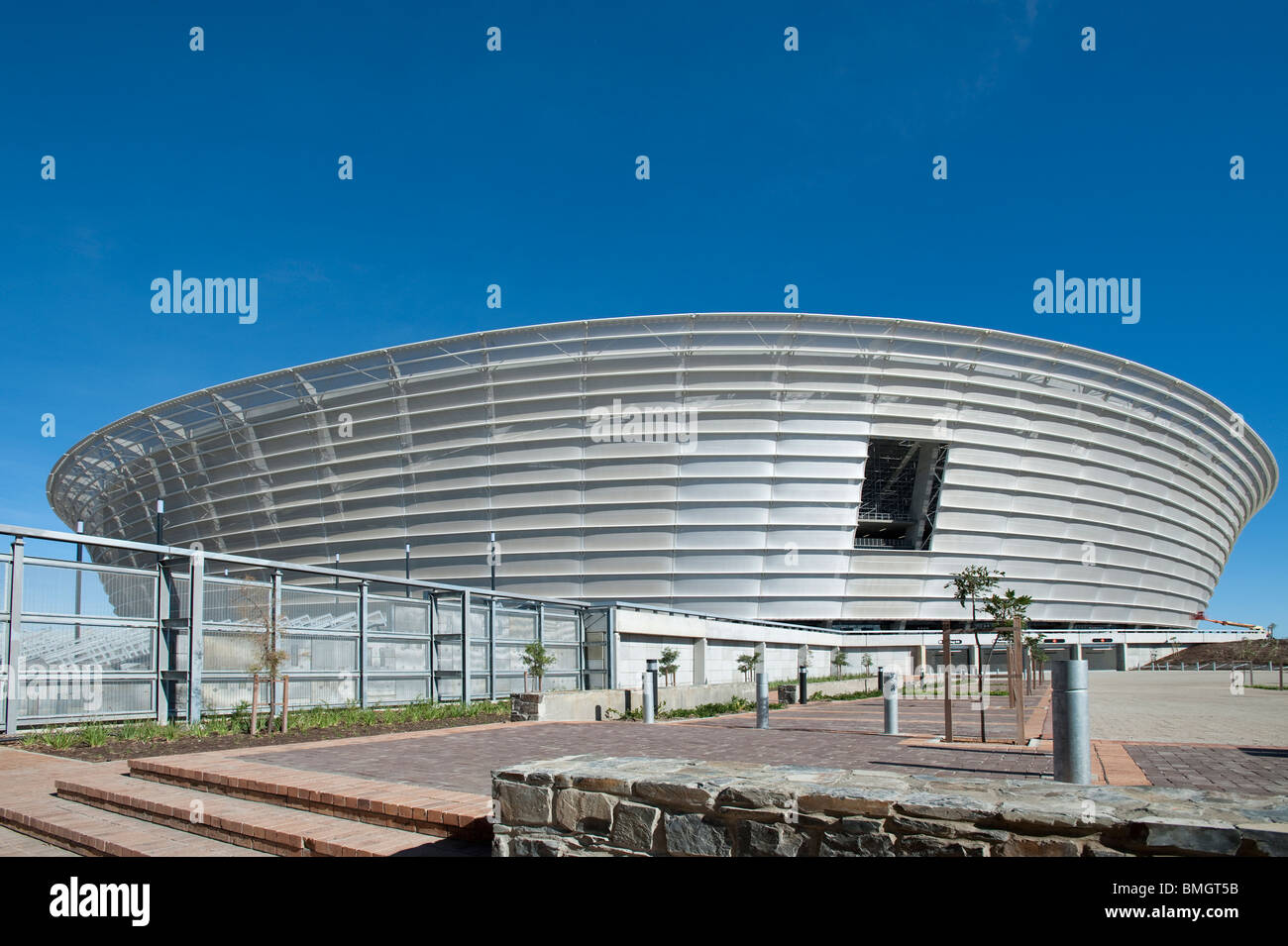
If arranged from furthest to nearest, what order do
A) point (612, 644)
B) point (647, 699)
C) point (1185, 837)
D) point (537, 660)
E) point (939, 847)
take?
point (612, 644) < point (537, 660) < point (647, 699) < point (939, 847) < point (1185, 837)

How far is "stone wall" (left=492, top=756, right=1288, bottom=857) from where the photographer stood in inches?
129

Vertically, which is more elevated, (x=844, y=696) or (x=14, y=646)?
(x=14, y=646)

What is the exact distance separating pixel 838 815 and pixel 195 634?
14.2m

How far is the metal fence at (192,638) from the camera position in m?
13.7

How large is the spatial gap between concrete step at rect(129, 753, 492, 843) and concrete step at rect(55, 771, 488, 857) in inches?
2.9

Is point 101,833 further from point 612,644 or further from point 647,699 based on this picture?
point 612,644

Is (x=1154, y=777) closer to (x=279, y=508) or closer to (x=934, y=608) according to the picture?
(x=934, y=608)

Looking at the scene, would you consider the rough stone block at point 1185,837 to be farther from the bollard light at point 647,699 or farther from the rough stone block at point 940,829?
the bollard light at point 647,699

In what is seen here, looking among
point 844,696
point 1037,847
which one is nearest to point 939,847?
point 1037,847

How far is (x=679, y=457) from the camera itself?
189ft

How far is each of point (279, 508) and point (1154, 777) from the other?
62490 mm

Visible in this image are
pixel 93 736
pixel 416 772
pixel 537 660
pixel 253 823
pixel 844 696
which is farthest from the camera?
pixel 844 696

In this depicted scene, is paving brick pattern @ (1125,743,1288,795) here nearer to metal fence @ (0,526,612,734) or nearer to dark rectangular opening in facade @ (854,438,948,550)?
metal fence @ (0,526,612,734)

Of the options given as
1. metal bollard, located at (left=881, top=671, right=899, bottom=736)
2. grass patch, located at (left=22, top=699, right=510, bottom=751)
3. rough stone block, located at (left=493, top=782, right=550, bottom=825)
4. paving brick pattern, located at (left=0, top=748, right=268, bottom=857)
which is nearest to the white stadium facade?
grass patch, located at (left=22, top=699, right=510, bottom=751)
